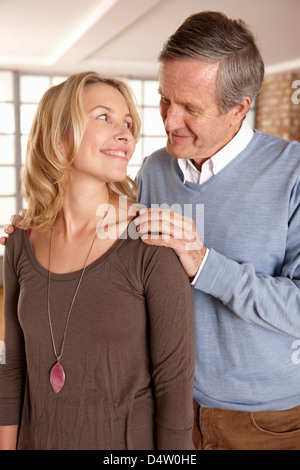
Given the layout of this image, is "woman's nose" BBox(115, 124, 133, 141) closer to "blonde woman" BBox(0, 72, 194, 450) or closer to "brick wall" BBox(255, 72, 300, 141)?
"blonde woman" BBox(0, 72, 194, 450)

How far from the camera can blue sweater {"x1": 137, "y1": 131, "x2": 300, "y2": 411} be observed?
132 centimetres

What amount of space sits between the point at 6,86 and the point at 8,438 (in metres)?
5.90

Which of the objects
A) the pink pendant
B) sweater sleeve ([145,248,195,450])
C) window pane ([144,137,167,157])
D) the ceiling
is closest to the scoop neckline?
sweater sleeve ([145,248,195,450])

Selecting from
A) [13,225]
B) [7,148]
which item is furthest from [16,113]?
[13,225]

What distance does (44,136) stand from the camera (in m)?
1.26

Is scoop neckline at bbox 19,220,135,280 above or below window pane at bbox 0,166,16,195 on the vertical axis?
above

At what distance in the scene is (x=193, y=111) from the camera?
52.8 inches

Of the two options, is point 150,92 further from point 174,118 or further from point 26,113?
point 174,118

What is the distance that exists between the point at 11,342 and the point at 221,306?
2.04 feet
